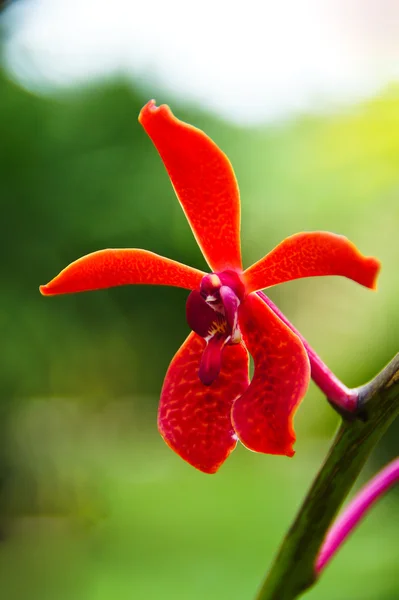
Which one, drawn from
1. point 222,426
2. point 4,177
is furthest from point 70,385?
point 222,426

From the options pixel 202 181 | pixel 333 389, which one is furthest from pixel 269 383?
pixel 202 181

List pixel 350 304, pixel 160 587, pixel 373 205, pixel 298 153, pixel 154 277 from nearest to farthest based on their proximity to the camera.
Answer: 1. pixel 154 277
2. pixel 160 587
3. pixel 350 304
4. pixel 373 205
5. pixel 298 153

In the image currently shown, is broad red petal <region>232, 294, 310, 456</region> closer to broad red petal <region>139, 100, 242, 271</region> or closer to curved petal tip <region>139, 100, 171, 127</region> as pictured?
broad red petal <region>139, 100, 242, 271</region>

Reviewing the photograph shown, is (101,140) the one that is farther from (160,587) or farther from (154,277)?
(154,277)

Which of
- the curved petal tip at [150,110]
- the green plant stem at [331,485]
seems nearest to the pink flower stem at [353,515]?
the green plant stem at [331,485]

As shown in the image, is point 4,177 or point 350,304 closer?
point 350,304
